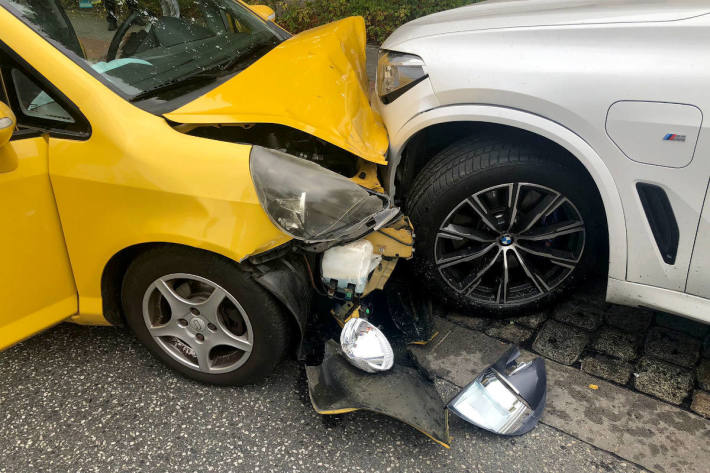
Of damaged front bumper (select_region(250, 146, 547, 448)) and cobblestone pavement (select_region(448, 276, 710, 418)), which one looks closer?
damaged front bumper (select_region(250, 146, 547, 448))

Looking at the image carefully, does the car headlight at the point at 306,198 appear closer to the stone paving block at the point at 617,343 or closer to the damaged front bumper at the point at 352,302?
the damaged front bumper at the point at 352,302

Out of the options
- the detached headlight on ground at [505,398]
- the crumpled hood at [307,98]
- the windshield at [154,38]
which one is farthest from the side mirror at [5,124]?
the detached headlight on ground at [505,398]

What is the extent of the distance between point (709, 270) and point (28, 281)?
261 centimetres

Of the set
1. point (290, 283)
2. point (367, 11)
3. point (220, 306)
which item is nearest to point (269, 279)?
point (290, 283)

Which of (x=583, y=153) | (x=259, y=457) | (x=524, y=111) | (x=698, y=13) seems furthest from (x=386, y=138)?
(x=259, y=457)

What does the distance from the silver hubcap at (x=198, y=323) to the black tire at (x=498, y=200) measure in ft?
3.09

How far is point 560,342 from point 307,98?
167 centimetres

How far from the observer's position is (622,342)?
2.58 m

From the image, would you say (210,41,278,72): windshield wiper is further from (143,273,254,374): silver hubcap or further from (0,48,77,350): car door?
(143,273,254,374): silver hubcap

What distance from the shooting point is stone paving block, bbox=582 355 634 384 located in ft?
7.82

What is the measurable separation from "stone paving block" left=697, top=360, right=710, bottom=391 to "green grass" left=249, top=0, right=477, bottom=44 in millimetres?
4904

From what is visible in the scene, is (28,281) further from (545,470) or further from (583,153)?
(583,153)

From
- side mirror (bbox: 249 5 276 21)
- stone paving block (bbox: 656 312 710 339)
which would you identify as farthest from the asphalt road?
side mirror (bbox: 249 5 276 21)

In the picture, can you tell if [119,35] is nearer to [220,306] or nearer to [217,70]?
[217,70]
